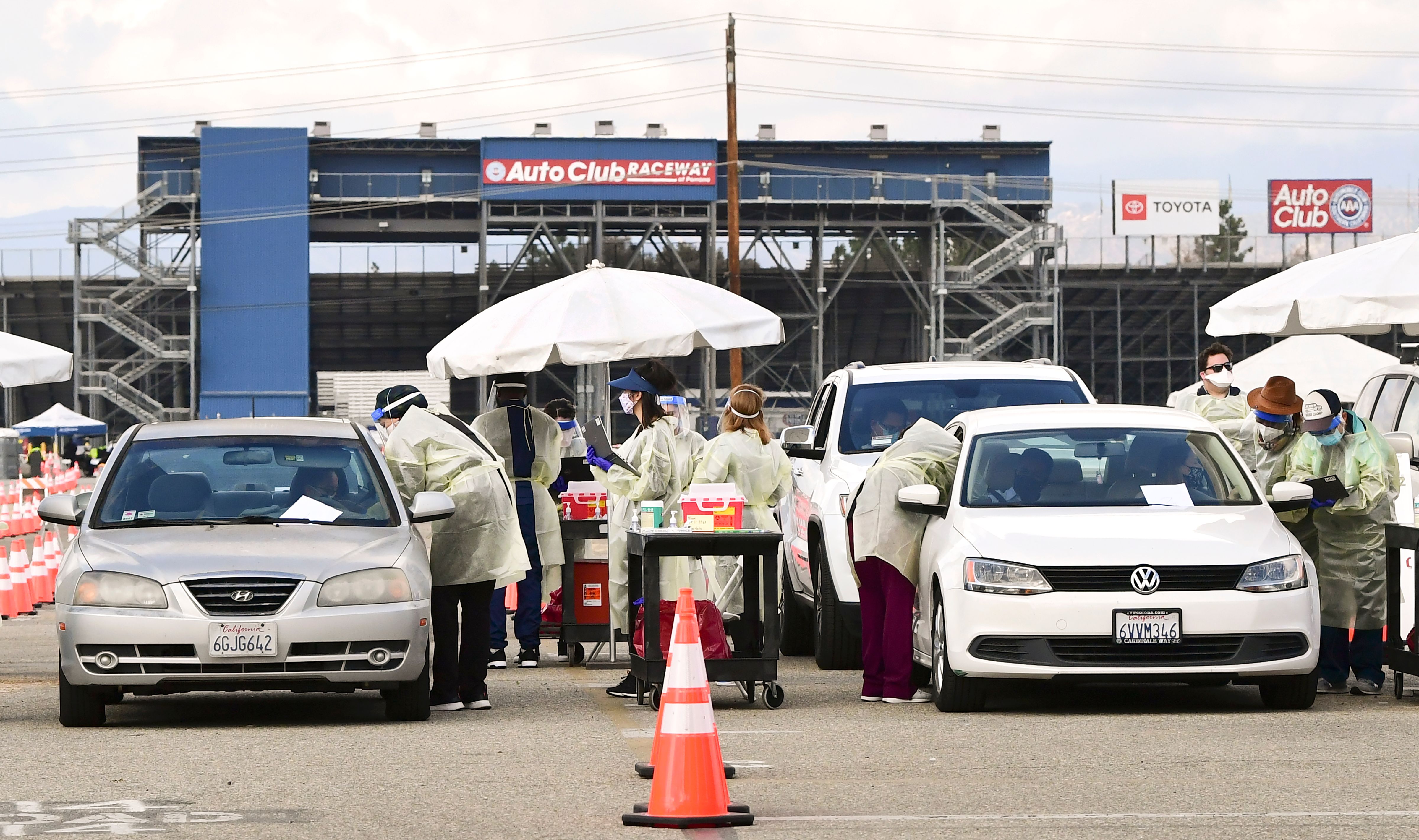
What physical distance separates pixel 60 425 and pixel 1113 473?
58.8 metres

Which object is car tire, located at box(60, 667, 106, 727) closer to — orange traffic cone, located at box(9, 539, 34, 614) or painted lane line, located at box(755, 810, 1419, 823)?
painted lane line, located at box(755, 810, 1419, 823)

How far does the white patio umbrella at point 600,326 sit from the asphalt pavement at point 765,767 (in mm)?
2622

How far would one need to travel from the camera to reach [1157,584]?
10.0m

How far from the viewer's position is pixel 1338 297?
12.9 metres

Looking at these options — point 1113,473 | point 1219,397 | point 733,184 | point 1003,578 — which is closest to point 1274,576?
point 1113,473

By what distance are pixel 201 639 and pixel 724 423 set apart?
12.2ft

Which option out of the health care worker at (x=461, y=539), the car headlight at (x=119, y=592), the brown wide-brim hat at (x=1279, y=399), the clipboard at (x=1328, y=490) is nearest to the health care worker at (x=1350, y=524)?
the clipboard at (x=1328, y=490)

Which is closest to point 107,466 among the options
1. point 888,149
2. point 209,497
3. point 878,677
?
point 209,497

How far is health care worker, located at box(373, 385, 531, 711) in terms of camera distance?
1073cm

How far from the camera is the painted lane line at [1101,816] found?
7.02 m

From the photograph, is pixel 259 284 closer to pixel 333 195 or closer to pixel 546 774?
pixel 333 195

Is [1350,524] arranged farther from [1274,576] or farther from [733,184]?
[733,184]

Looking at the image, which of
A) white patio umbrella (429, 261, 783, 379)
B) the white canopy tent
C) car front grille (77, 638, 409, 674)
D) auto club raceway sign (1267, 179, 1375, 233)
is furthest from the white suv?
auto club raceway sign (1267, 179, 1375, 233)

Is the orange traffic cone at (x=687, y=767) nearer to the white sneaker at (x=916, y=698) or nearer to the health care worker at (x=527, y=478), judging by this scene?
the white sneaker at (x=916, y=698)
